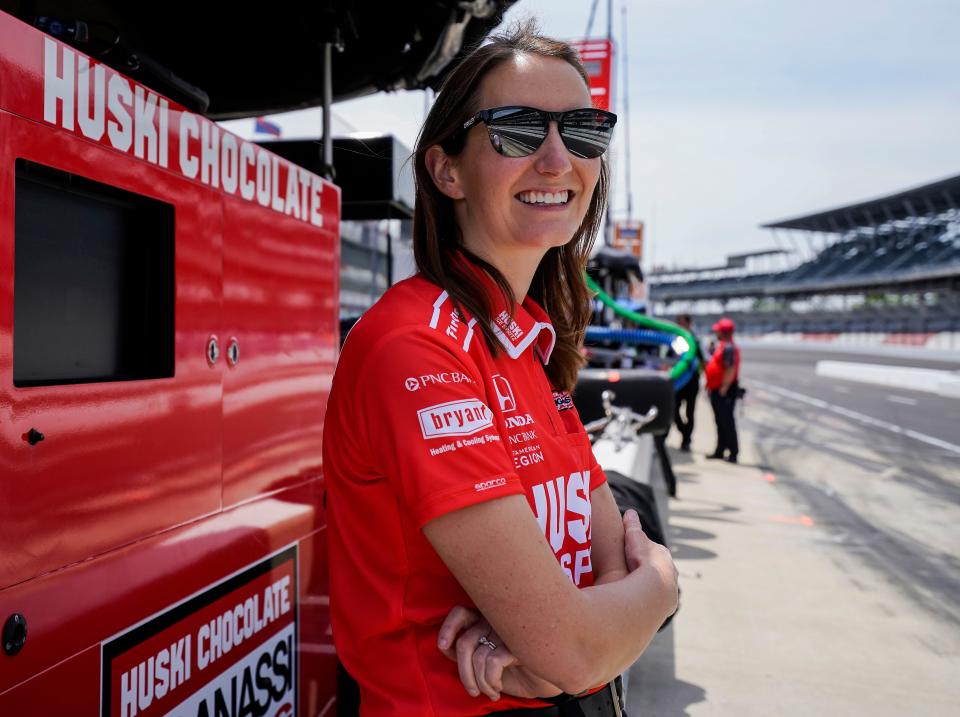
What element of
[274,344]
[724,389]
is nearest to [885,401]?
[724,389]

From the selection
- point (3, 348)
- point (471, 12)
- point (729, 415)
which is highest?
point (471, 12)

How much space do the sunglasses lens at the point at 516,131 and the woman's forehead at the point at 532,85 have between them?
24 mm

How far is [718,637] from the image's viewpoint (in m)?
4.45

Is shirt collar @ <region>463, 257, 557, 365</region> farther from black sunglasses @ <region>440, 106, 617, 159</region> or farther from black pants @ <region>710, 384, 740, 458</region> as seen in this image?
black pants @ <region>710, 384, 740, 458</region>

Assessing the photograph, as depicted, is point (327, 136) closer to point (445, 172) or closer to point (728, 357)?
point (445, 172)

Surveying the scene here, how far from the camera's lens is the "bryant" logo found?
103cm

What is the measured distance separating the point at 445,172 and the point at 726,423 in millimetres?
9802

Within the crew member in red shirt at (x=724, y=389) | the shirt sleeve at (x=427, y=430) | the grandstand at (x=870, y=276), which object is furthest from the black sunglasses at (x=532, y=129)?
the grandstand at (x=870, y=276)

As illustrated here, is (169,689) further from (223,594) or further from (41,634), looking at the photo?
(41,634)

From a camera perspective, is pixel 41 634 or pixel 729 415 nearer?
pixel 41 634

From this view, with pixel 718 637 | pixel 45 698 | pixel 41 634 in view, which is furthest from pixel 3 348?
pixel 718 637

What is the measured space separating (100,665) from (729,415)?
9.84 meters

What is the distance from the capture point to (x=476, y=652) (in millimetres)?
1105

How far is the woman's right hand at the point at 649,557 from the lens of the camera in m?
1.30
